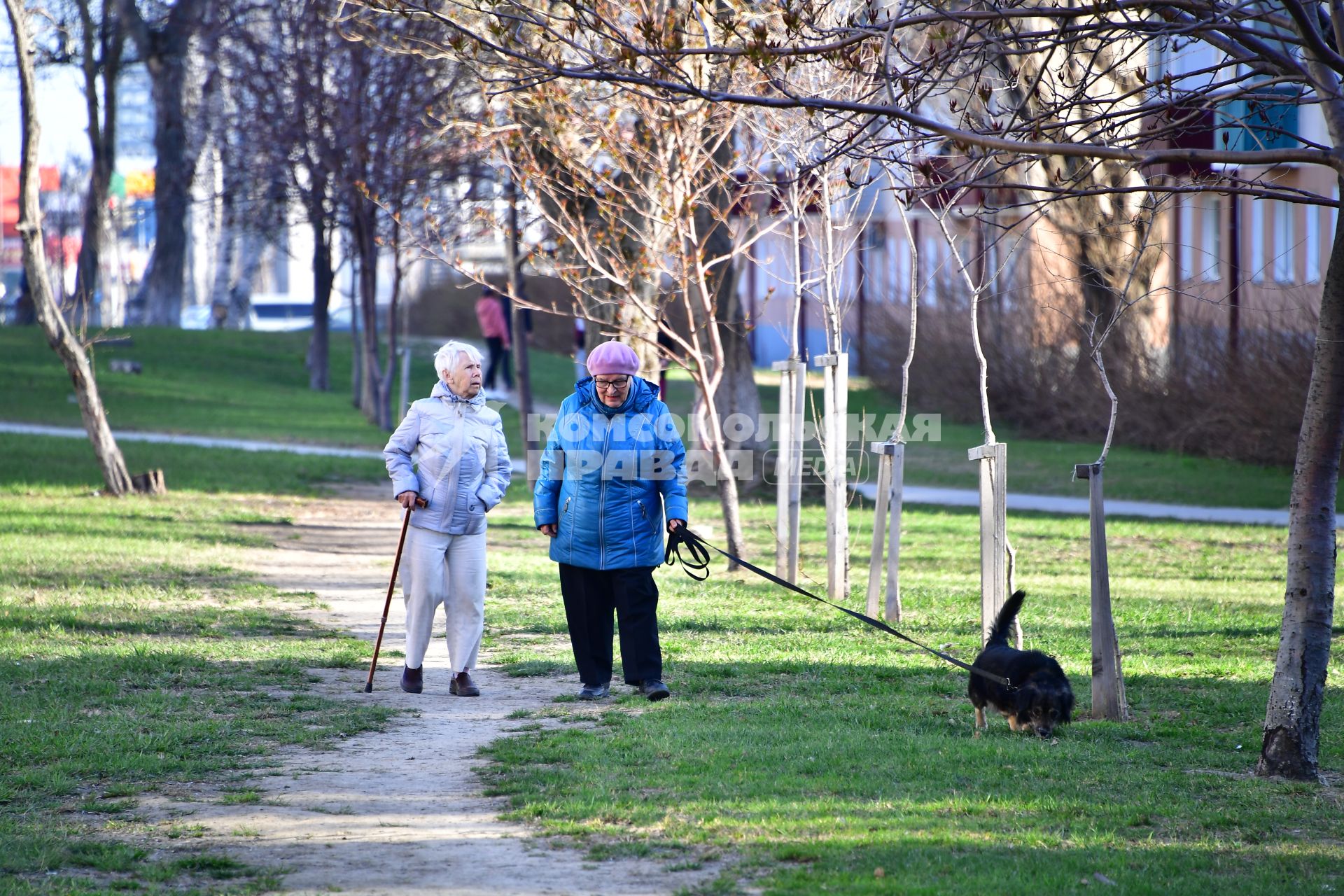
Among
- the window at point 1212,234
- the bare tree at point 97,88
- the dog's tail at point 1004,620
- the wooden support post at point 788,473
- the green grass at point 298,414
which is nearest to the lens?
the dog's tail at point 1004,620

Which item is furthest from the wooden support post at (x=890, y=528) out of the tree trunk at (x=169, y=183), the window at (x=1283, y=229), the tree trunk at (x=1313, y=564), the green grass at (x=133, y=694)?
the tree trunk at (x=169, y=183)

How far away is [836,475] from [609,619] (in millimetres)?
3466

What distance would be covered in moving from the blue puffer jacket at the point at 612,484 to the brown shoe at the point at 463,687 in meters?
0.81

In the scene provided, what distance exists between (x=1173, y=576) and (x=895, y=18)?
7905 mm

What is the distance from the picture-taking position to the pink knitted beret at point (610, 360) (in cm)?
696

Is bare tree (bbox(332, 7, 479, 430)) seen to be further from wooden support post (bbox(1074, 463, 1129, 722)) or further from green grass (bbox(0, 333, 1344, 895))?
wooden support post (bbox(1074, 463, 1129, 722))

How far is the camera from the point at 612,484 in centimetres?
696

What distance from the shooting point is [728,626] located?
9.21 meters

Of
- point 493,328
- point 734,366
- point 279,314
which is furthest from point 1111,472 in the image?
point 279,314

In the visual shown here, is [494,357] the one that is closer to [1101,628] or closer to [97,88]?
[97,88]

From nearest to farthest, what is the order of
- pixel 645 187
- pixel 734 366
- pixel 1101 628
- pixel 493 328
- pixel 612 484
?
pixel 1101 628
pixel 612 484
pixel 645 187
pixel 734 366
pixel 493 328

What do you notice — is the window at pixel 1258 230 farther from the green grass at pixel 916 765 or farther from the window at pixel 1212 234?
the green grass at pixel 916 765

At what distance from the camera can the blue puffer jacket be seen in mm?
6965

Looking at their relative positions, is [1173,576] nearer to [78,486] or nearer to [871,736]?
[871,736]
